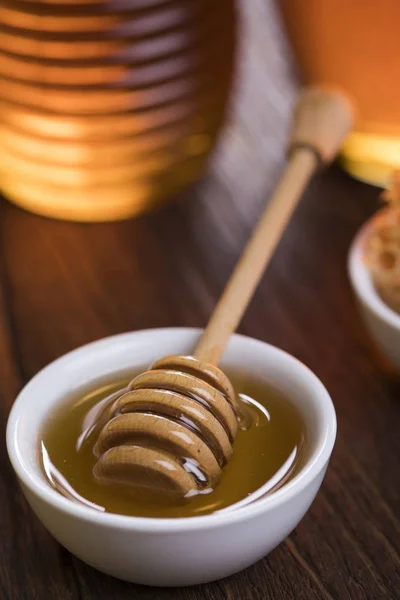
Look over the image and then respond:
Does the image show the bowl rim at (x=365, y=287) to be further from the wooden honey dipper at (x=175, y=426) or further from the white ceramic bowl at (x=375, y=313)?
the wooden honey dipper at (x=175, y=426)

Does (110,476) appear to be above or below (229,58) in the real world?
below

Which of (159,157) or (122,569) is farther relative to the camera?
(159,157)

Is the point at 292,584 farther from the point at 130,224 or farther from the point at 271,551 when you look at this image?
the point at 130,224

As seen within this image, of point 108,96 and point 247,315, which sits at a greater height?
point 108,96

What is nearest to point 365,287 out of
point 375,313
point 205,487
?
point 375,313

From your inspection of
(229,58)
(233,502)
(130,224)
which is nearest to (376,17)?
(229,58)

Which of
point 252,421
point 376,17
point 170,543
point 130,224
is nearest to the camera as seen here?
point 170,543

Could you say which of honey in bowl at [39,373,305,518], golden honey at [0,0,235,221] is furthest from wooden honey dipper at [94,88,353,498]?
golden honey at [0,0,235,221]

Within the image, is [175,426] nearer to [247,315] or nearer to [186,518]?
[186,518]
